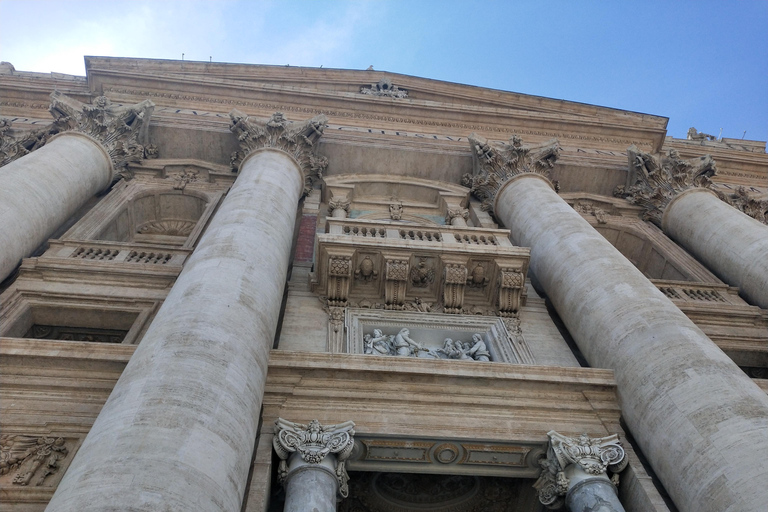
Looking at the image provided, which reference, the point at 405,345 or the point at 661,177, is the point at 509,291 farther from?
the point at 661,177

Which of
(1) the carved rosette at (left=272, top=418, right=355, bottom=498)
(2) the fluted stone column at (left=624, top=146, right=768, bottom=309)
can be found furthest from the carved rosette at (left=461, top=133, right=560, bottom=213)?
(1) the carved rosette at (left=272, top=418, right=355, bottom=498)

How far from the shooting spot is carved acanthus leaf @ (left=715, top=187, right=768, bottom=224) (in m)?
17.3

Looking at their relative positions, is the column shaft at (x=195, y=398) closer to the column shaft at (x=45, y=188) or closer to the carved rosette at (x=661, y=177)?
the column shaft at (x=45, y=188)

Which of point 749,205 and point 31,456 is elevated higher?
point 749,205

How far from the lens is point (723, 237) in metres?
13.6

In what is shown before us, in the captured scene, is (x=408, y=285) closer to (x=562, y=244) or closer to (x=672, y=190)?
(x=562, y=244)

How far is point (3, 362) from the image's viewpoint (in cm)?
809

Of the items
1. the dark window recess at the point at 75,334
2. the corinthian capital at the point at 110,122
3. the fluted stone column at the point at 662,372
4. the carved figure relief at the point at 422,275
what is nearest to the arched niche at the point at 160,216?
the corinthian capital at the point at 110,122

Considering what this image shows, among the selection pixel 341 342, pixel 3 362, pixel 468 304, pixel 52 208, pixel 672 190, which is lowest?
pixel 3 362

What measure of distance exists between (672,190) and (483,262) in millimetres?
7860

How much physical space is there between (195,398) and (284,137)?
31.2 feet

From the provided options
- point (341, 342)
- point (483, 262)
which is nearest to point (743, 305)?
point (483, 262)

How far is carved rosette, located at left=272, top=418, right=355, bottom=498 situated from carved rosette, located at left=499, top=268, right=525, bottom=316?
4.85 m

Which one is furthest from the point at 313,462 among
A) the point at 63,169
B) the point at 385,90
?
the point at 385,90
